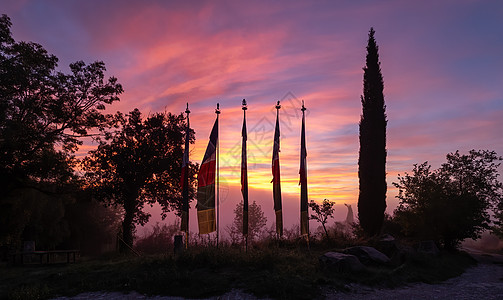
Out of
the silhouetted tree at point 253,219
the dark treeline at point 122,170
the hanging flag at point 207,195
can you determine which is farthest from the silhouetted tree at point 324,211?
the silhouetted tree at point 253,219

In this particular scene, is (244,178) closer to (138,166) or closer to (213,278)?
(213,278)

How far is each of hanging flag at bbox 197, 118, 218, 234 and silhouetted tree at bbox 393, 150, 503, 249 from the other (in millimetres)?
15781

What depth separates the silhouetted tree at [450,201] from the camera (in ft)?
73.5

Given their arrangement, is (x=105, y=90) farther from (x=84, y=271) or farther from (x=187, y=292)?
(x=187, y=292)

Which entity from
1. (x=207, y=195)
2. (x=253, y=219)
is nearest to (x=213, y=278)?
(x=207, y=195)

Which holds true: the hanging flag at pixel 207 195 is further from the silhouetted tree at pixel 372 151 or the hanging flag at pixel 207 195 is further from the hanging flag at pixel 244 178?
the silhouetted tree at pixel 372 151

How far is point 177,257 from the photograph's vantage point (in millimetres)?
13375

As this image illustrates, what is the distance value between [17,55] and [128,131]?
8778 mm

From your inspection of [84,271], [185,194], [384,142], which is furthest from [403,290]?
[384,142]

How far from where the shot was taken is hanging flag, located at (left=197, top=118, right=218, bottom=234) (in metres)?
16.0

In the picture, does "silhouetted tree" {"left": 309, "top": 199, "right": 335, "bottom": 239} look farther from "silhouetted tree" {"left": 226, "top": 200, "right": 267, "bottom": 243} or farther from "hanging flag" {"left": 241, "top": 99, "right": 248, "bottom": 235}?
"silhouetted tree" {"left": 226, "top": 200, "right": 267, "bottom": 243}

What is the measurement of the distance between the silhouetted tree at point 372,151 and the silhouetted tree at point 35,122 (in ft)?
64.0

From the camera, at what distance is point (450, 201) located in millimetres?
22547

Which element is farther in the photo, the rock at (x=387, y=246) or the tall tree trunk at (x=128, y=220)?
the tall tree trunk at (x=128, y=220)
